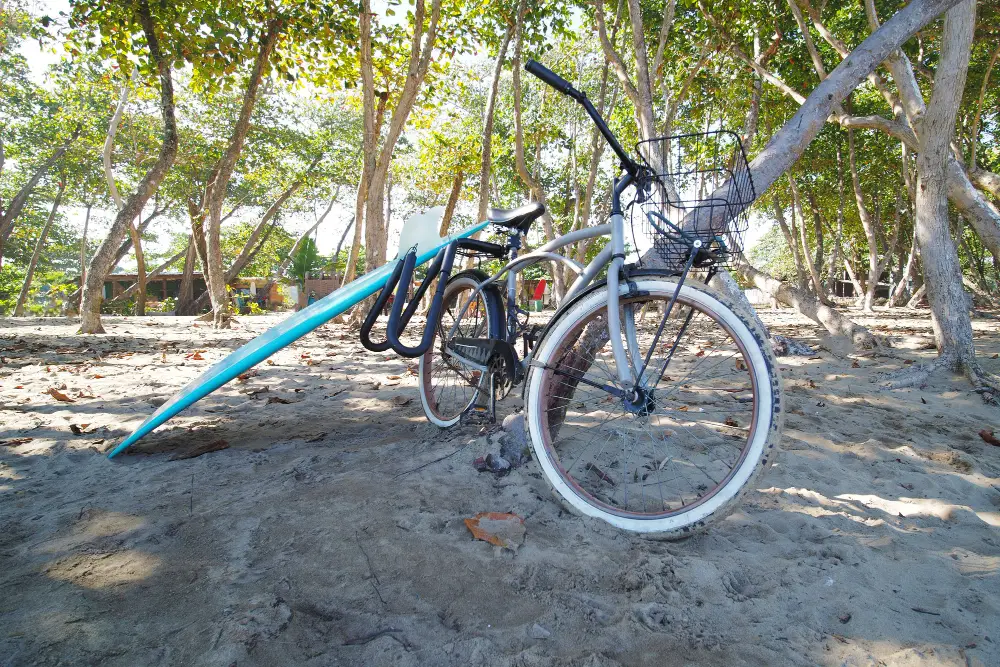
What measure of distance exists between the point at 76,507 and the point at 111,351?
16.1ft

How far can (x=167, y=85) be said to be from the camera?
7.10 m

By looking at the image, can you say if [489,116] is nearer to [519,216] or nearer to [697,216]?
[519,216]

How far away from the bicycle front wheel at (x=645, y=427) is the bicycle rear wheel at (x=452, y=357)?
1.64ft

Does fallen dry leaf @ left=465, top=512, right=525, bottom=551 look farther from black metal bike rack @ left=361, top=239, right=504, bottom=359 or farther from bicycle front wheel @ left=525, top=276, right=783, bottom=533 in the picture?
black metal bike rack @ left=361, top=239, right=504, bottom=359

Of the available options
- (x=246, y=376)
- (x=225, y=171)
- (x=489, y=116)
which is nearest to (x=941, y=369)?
(x=246, y=376)

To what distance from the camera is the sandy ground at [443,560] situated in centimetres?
120

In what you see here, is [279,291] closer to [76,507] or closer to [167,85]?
[167,85]

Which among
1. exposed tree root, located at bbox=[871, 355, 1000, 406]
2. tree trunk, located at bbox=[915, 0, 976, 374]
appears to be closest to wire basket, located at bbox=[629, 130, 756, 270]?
exposed tree root, located at bbox=[871, 355, 1000, 406]

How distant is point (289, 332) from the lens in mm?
2422

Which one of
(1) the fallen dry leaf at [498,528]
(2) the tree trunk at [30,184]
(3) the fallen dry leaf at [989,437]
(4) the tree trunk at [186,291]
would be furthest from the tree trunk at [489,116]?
(4) the tree trunk at [186,291]

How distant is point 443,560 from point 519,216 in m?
1.53

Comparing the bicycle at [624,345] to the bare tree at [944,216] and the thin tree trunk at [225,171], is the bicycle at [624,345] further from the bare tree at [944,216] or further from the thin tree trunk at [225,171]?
the thin tree trunk at [225,171]

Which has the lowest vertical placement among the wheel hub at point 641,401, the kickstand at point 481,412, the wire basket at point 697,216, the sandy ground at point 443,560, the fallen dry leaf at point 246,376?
the sandy ground at point 443,560

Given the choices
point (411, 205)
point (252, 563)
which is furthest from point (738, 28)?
point (411, 205)
